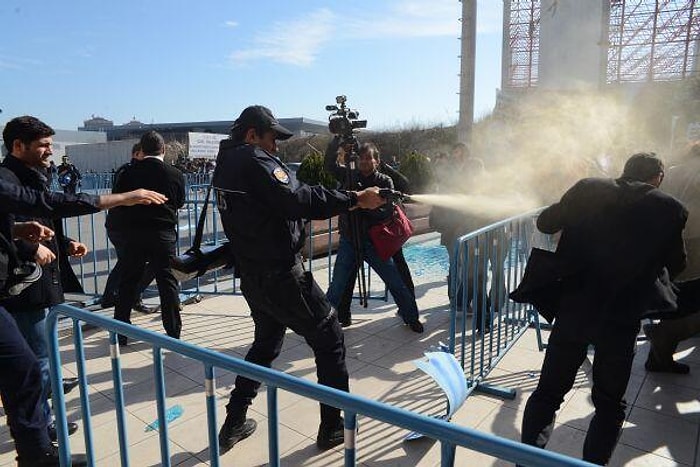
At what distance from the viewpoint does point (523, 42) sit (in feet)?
146

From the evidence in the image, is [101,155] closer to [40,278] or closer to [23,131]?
[23,131]

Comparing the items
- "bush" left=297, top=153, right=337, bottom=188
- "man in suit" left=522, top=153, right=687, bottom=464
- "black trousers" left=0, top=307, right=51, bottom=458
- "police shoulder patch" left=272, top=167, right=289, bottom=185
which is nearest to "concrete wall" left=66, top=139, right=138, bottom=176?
"bush" left=297, top=153, right=337, bottom=188

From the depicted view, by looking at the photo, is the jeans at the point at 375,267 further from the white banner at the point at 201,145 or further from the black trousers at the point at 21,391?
the white banner at the point at 201,145

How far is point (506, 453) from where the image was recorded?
1067mm

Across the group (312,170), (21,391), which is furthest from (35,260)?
(312,170)

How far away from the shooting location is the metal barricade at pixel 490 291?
348cm

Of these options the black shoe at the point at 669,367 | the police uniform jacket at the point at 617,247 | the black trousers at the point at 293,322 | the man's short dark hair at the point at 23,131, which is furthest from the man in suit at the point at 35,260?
the black shoe at the point at 669,367

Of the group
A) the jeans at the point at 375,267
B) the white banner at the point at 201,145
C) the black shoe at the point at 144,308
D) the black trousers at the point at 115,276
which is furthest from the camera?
the white banner at the point at 201,145

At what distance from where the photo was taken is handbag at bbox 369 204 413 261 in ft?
15.5

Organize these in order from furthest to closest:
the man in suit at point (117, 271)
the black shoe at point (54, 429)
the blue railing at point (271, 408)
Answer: the man in suit at point (117, 271), the black shoe at point (54, 429), the blue railing at point (271, 408)

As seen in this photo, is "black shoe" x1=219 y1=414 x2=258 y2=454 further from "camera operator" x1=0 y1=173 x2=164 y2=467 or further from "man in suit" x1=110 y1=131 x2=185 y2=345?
"man in suit" x1=110 y1=131 x2=185 y2=345

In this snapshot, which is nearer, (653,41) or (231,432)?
(231,432)

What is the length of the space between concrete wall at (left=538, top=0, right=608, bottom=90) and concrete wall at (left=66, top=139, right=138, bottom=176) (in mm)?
34542

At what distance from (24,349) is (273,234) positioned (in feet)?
4.44
